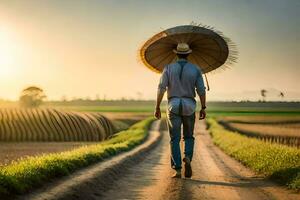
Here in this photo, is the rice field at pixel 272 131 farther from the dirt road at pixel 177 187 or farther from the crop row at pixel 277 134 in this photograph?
the dirt road at pixel 177 187

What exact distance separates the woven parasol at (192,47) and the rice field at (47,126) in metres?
21.9

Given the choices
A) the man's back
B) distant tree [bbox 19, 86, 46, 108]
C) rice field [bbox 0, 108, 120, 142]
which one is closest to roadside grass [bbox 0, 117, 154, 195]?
the man's back

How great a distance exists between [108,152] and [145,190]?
28.1 ft

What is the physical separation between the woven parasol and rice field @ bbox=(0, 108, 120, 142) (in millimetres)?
21892

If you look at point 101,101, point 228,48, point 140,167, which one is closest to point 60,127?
point 140,167

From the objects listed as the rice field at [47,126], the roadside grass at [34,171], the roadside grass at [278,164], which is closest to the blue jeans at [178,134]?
the roadside grass at [278,164]

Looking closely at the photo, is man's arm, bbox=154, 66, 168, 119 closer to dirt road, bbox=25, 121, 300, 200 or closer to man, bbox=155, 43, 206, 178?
man, bbox=155, 43, 206, 178

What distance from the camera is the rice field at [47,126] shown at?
36219 mm

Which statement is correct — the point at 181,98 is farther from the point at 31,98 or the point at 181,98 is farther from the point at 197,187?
the point at 31,98

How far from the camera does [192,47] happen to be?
14469 mm

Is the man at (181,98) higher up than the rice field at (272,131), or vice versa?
the man at (181,98)

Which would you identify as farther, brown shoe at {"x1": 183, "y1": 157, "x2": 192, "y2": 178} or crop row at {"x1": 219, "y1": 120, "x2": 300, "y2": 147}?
crop row at {"x1": 219, "y1": 120, "x2": 300, "y2": 147}

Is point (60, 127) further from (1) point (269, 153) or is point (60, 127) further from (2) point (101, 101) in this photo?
(2) point (101, 101)

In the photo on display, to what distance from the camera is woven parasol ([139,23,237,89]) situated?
45.0ft
